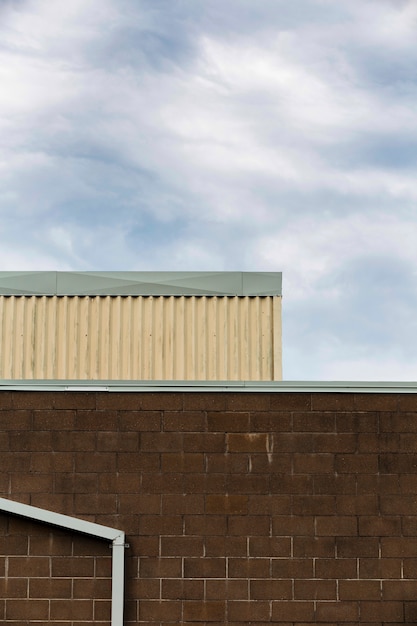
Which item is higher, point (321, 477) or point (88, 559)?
point (321, 477)

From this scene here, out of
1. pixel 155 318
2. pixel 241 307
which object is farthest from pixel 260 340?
pixel 155 318

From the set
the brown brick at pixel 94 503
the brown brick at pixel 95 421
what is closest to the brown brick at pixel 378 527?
the brown brick at pixel 94 503

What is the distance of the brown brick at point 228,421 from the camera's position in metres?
13.3

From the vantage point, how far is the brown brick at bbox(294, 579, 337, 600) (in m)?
12.9

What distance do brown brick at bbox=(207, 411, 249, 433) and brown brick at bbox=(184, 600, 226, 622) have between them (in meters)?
2.20

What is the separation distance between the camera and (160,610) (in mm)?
12836

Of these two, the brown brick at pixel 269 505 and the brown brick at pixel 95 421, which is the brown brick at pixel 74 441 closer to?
the brown brick at pixel 95 421

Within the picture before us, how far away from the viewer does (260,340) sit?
789 inches

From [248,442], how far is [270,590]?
1900 mm

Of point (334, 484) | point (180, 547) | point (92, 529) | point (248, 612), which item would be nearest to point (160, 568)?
point (180, 547)

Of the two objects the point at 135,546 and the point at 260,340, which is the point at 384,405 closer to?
the point at 135,546

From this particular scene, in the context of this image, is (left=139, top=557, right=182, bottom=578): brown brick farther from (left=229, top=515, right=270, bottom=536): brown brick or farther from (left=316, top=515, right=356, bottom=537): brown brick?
(left=316, top=515, right=356, bottom=537): brown brick

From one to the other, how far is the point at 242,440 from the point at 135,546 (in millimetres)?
1939

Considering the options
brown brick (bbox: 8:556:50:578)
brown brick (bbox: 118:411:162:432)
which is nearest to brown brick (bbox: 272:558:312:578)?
brown brick (bbox: 118:411:162:432)
